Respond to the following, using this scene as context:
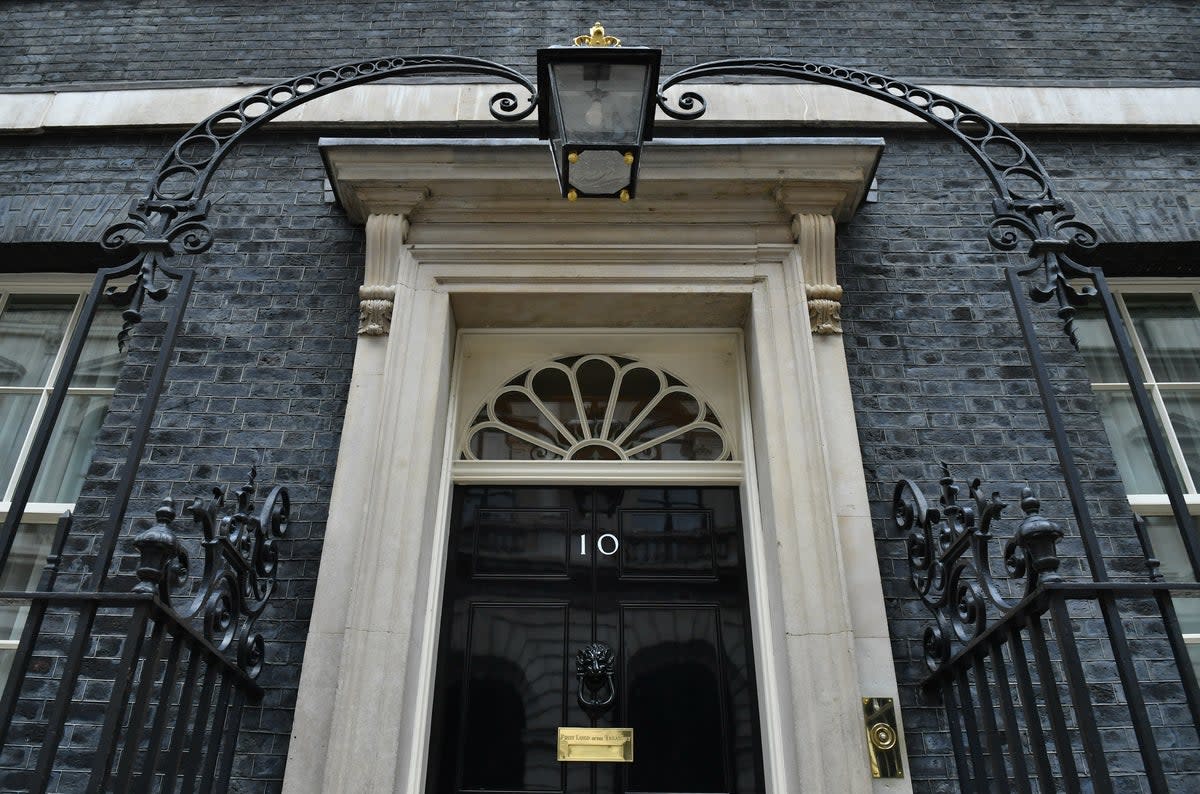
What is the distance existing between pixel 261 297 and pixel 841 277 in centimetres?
286

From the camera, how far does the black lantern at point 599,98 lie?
3.41 m

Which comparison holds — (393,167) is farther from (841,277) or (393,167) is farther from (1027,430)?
(1027,430)

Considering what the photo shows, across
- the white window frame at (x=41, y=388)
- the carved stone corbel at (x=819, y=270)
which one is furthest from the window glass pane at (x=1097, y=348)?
Answer: the white window frame at (x=41, y=388)

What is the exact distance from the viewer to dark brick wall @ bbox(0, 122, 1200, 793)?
155 inches

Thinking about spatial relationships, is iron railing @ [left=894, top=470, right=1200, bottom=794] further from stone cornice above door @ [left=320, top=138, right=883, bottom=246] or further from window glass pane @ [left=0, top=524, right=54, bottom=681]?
window glass pane @ [left=0, top=524, right=54, bottom=681]

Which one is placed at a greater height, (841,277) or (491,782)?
(841,277)

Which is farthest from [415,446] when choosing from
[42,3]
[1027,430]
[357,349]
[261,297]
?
[42,3]

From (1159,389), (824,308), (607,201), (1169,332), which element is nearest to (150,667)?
(607,201)

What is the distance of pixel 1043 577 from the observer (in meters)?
2.68

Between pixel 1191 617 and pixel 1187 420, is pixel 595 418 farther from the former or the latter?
pixel 1187 420

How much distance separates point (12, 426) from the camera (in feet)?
15.1

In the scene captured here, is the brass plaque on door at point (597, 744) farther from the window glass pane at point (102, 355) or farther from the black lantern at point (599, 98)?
the window glass pane at point (102, 355)

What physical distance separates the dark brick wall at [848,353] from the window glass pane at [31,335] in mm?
228

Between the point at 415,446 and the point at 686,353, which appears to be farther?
the point at 686,353
